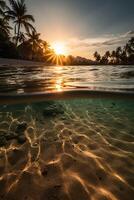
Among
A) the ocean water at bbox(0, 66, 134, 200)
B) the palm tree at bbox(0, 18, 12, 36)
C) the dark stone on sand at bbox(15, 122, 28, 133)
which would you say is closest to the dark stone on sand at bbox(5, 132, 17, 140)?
the ocean water at bbox(0, 66, 134, 200)

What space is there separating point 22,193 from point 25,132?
229 centimetres

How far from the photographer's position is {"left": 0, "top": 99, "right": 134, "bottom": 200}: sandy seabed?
2.76 metres

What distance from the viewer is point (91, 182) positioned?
9.64 ft

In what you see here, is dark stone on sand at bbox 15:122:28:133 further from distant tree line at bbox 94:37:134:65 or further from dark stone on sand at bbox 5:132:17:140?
distant tree line at bbox 94:37:134:65

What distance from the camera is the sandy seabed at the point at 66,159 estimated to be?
2.76 meters

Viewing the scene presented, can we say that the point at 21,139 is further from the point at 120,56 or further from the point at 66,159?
the point at 120,56

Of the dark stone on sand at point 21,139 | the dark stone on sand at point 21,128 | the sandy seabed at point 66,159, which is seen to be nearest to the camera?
the sandy seabed at point 66,159

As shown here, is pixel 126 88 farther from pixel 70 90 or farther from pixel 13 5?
pixel 13 5

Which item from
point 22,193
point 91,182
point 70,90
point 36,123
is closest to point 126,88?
point 70,90

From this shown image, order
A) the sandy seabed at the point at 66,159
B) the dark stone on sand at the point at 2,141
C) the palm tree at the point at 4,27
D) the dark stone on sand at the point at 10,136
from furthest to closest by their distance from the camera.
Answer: the palm tree at the point at 4,27 < the dark stone on sand at the point at 10,136 < the dark stone on sand at the point at 2,141 < the sandy seabed at the point at 66,159

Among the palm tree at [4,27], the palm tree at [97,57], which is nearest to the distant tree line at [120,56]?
the palm tree at [97,57]

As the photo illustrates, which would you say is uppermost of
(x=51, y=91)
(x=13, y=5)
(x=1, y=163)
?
(x=13, y=5)

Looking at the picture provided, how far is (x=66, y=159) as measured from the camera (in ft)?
11.9

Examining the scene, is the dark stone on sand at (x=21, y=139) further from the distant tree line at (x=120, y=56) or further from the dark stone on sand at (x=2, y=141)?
the distant tree line at (x=120, y=56)
